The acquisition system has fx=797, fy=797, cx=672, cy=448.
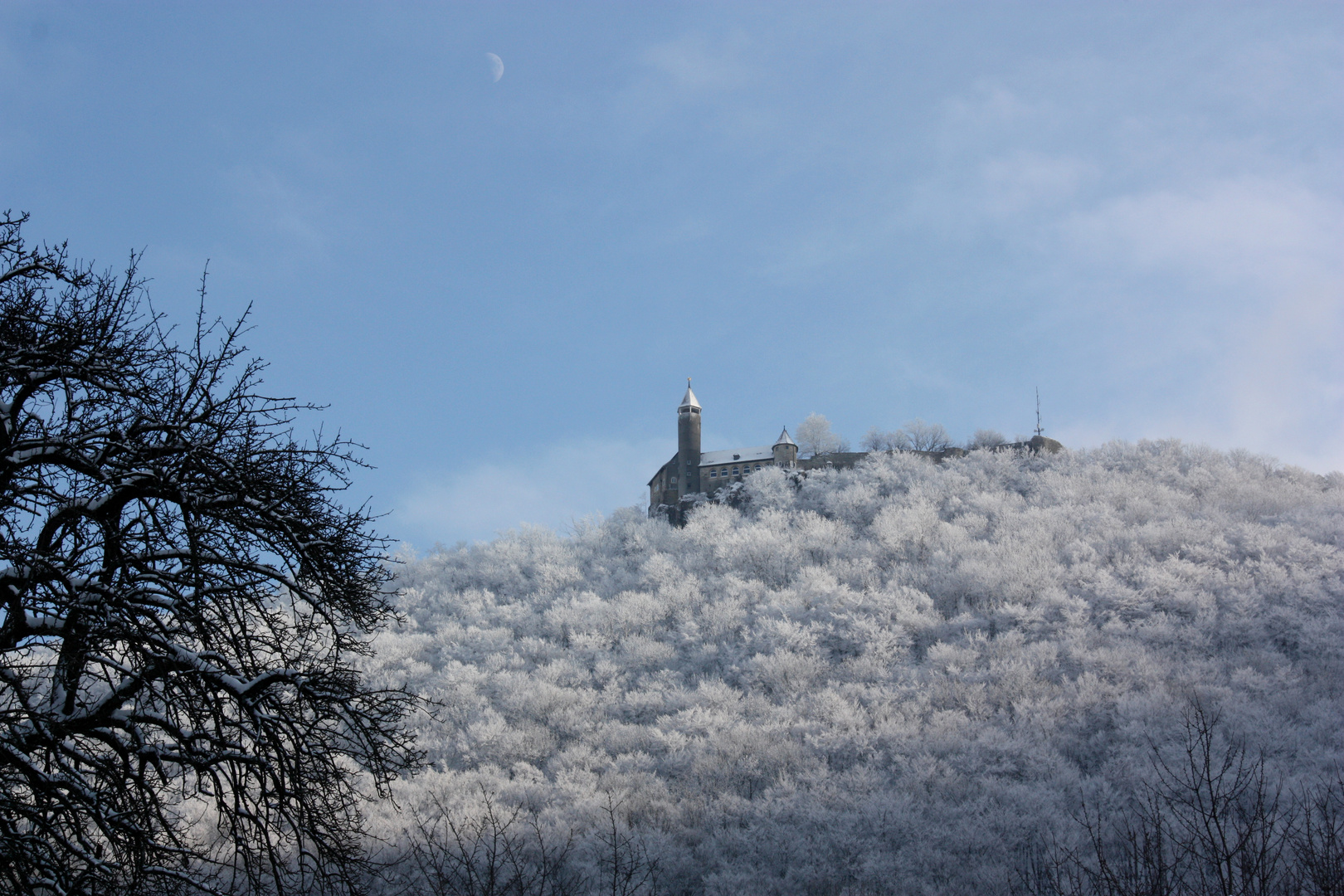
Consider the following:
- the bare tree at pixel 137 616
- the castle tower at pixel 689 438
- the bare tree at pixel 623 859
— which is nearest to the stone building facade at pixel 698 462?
the castle tower at pixel 689 438

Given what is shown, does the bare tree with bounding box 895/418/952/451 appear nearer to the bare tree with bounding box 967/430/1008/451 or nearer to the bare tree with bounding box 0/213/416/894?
the bare tree with bounding box 967/430/1008/451

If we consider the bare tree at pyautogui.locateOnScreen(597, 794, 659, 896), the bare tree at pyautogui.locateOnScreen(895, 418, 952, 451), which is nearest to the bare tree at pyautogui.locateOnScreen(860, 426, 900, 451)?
the bare tree at pyautogui.locateOnScreen(895, 418, 952, 451)

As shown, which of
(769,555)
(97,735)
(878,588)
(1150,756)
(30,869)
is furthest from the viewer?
(769,555)

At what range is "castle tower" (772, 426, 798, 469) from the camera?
63.2 m

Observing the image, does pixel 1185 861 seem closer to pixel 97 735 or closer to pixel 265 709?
pixel 265 709

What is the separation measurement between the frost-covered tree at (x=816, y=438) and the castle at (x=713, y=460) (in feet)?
10.1

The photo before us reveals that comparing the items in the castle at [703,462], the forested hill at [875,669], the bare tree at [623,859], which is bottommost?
the bare tree at [623,859]

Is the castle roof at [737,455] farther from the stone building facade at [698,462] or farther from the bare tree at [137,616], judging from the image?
the bare tree at [137,616]

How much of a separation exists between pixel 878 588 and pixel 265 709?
37047 mm

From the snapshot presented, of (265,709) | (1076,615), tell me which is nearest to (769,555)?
(1076,615)

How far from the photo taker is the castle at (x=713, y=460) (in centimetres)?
6219

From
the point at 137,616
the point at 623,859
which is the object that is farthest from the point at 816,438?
the point at 137,616

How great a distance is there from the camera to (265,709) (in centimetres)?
777

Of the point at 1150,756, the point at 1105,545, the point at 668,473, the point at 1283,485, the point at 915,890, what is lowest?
the point at 915,890
